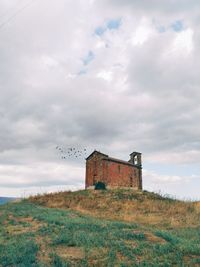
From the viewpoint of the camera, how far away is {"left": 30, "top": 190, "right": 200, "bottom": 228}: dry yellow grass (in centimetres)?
2630

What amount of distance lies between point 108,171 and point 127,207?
24679 mm

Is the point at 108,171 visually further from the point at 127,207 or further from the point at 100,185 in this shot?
the point at 127,207

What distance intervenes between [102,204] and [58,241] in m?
22.6

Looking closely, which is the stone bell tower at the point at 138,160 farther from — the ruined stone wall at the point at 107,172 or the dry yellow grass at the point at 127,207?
the dry yellow grass at the point at 127,207

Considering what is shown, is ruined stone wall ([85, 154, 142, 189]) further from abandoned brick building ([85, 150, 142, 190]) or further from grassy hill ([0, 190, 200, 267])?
grassy hill ([0, 190, 200, 267])

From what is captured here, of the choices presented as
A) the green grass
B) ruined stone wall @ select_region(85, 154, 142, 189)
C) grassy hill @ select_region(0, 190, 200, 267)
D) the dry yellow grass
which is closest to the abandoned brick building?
ruined stone wall @ select_region(85, 154, 142, 189)

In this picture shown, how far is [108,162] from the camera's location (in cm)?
5941

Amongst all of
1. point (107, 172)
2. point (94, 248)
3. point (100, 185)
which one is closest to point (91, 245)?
point (94, 248)

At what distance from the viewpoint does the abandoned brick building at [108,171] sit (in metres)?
58.5

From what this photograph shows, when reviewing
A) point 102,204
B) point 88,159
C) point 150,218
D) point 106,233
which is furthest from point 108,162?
point 106,233

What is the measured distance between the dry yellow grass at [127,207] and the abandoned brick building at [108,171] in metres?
13.0

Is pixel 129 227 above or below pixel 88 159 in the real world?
below

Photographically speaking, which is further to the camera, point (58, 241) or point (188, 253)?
point (58, 241)

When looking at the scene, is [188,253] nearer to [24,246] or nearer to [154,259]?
[154,259]
